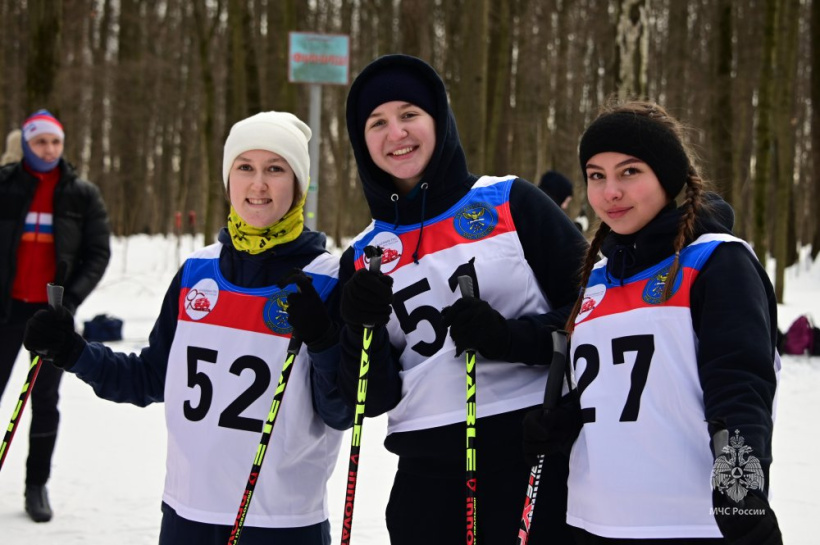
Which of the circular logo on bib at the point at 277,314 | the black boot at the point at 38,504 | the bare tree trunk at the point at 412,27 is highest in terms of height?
the bare tree trunk at the point at 412,27

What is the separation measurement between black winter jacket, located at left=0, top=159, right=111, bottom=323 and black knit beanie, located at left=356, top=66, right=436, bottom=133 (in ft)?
9.29

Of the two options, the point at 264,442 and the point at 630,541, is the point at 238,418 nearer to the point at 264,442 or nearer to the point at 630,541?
the point at 264,442

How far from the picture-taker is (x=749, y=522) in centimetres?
165

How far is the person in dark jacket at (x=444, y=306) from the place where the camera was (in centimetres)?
228

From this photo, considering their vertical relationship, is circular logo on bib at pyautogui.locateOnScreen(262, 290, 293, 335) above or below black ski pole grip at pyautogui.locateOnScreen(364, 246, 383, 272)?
below

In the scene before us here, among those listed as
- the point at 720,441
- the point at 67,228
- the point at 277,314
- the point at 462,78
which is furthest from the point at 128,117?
the point at 720,441

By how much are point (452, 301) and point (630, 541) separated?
31.6 inches

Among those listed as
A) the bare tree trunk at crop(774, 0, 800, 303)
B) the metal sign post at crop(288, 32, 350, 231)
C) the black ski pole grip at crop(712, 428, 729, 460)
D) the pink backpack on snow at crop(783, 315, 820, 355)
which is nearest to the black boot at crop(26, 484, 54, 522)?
the black ski pole grip at crop(712, 428, 729, 460)

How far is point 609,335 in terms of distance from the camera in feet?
6.81

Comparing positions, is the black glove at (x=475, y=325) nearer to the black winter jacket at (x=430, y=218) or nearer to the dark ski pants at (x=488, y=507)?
the black winter jacket at (x=430, y=218)

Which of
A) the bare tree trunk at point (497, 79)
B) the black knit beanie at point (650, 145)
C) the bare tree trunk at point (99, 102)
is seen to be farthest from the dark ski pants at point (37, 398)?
the bare tree trunk at point (99, 102)

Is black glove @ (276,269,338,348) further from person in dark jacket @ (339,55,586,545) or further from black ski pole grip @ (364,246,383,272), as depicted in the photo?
black ski pole grip @ (364,246,383,272)

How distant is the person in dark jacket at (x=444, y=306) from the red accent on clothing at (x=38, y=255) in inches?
114

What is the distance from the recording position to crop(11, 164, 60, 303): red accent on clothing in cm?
472
